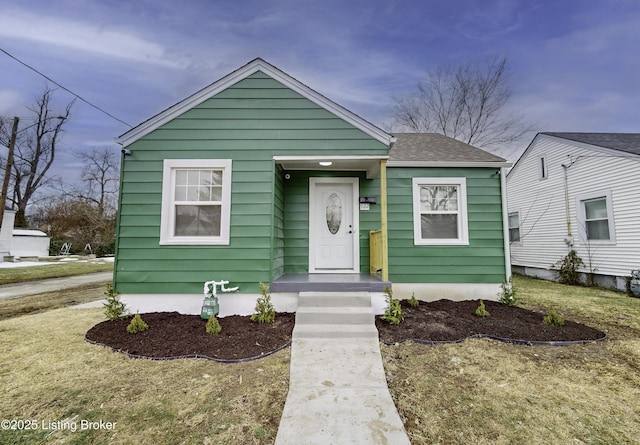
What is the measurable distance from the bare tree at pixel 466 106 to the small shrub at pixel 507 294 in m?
14.2

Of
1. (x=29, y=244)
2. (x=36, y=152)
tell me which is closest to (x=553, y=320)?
(x=29, y=244)

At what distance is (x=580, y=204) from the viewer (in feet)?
31.4

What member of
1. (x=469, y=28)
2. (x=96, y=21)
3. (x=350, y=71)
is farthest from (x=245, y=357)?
(x=469, y=28)

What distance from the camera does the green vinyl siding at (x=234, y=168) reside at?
4859mm

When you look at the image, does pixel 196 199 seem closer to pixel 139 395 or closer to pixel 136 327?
pixel 136 327

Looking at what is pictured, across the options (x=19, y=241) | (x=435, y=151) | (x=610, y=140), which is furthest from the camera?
(x=19, y=241)

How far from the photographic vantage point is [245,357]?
3.42m

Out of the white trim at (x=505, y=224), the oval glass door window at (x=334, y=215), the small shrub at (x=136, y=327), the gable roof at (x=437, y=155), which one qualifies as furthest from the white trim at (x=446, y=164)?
the small shrub at (x=136, y=327)

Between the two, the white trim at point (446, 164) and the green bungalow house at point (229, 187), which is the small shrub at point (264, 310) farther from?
the white trim at point (446, 164)

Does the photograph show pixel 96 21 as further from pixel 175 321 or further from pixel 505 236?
pixel 505 236

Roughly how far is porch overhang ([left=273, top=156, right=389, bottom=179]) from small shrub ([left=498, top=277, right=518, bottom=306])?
3560mm

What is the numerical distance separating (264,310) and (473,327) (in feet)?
10.5

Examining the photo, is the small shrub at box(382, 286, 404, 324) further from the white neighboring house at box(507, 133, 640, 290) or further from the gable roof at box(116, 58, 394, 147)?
the white neighboring house at box(507, 133, 640, 290)

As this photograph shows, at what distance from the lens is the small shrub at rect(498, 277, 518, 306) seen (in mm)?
5727
